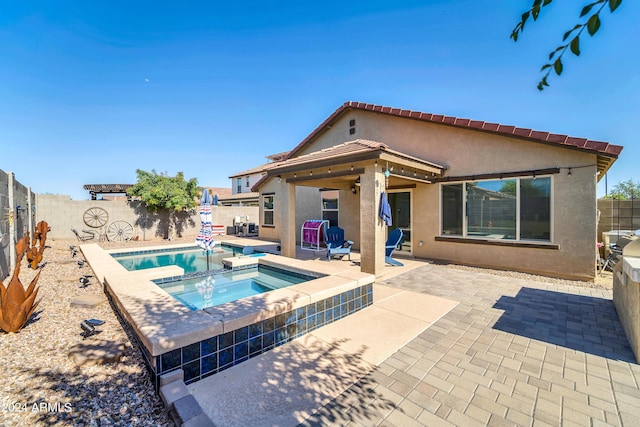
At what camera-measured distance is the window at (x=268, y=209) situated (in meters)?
16.2

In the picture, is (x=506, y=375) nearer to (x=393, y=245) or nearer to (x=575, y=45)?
(x=575, y=45)

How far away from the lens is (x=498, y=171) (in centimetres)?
820

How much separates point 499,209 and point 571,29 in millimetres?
8368

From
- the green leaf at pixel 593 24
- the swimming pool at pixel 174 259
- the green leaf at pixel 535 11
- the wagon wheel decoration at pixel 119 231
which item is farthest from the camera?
the wagon wheel decoration at pixel 119 231

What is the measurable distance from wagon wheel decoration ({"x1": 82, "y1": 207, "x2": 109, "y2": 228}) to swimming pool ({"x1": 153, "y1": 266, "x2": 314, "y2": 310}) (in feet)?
39.7

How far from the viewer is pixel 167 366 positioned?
9.25 feet

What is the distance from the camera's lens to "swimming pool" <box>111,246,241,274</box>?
9719mm

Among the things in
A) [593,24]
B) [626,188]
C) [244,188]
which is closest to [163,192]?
[244,188]

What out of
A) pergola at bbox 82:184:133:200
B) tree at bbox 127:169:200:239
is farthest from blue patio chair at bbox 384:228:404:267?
pergola at bbox 82:184:133:200

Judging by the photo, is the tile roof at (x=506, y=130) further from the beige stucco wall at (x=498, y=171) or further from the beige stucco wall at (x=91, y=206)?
the beige stucco wall at (x=91, y=206)

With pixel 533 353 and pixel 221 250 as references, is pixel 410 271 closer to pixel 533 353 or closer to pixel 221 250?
pixel 533 353

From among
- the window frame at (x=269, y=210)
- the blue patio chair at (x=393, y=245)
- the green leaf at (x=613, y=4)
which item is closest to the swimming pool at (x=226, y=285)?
the blue patio chair at (x=393, y=245)

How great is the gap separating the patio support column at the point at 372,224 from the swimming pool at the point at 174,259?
5.33 meters

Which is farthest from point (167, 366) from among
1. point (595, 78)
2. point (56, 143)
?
point (56, 143)
